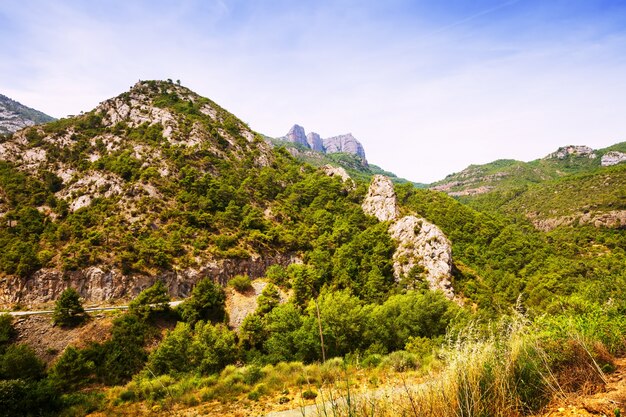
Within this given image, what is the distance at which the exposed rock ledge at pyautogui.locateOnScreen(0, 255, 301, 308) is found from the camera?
3491 centimetres

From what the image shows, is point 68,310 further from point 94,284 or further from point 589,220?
point 589,220

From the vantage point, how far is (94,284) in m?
36.8

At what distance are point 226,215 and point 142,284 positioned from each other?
1825 centimetres

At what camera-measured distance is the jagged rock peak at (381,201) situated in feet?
202

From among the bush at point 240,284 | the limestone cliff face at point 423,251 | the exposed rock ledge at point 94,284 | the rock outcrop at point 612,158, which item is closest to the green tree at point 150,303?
the exposed rock ledge at point 94,284

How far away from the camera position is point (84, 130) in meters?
68.8

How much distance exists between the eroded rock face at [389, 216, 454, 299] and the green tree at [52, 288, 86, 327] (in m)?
43.8

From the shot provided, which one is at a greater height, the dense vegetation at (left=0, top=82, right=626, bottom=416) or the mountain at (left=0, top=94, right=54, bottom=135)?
the mountain at (left=0, top=94, right=54, bottom=135)

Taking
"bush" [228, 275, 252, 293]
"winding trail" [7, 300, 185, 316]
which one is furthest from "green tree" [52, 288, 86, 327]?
"bush" [228, 275, 252, 293]

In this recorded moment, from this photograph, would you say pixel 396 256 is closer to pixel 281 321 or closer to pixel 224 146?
pixel 281 321

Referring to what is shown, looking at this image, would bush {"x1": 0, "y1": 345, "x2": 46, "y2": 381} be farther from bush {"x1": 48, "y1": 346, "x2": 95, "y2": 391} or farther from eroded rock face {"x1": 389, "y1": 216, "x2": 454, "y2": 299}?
eroded rock face {"x1": 389, "y1": 216, "x2": 454, "y2": 299}

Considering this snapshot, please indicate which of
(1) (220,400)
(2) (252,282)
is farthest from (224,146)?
(1) (220,400)

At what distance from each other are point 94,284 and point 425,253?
4842 cm

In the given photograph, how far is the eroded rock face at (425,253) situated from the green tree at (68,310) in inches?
1725
